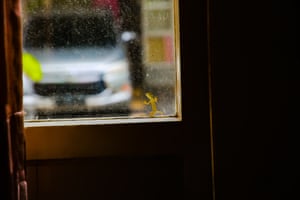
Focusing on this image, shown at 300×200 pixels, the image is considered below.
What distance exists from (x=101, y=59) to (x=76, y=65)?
72mm

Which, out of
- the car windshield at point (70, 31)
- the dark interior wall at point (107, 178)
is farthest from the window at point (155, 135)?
the car windshield at point (70, 31)

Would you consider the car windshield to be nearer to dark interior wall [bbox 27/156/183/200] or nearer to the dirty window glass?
the dirty window glass

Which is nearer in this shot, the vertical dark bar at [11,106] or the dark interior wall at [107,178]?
the vertical dark bar at [11,106]

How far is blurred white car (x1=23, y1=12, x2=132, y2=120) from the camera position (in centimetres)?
101

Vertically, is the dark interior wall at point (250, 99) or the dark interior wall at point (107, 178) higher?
the dark interior wall at point (250, 99)

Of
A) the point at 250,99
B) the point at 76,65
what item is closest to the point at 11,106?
the point at 76,65

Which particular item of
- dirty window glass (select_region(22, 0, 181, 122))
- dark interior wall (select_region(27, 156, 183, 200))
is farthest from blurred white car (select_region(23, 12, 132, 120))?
dark interior wall (select_region(27, 156, 183, 200))

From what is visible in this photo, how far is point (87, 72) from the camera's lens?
102 cm

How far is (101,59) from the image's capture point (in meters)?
1.03

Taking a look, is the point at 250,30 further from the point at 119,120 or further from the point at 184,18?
the point at 119,120

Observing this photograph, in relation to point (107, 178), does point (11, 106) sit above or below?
above

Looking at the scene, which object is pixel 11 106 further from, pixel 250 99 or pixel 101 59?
pixel 250 99

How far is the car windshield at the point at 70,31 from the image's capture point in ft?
3.31

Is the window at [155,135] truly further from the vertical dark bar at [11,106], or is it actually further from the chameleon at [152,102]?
the vertical dark bar at [11,106]
